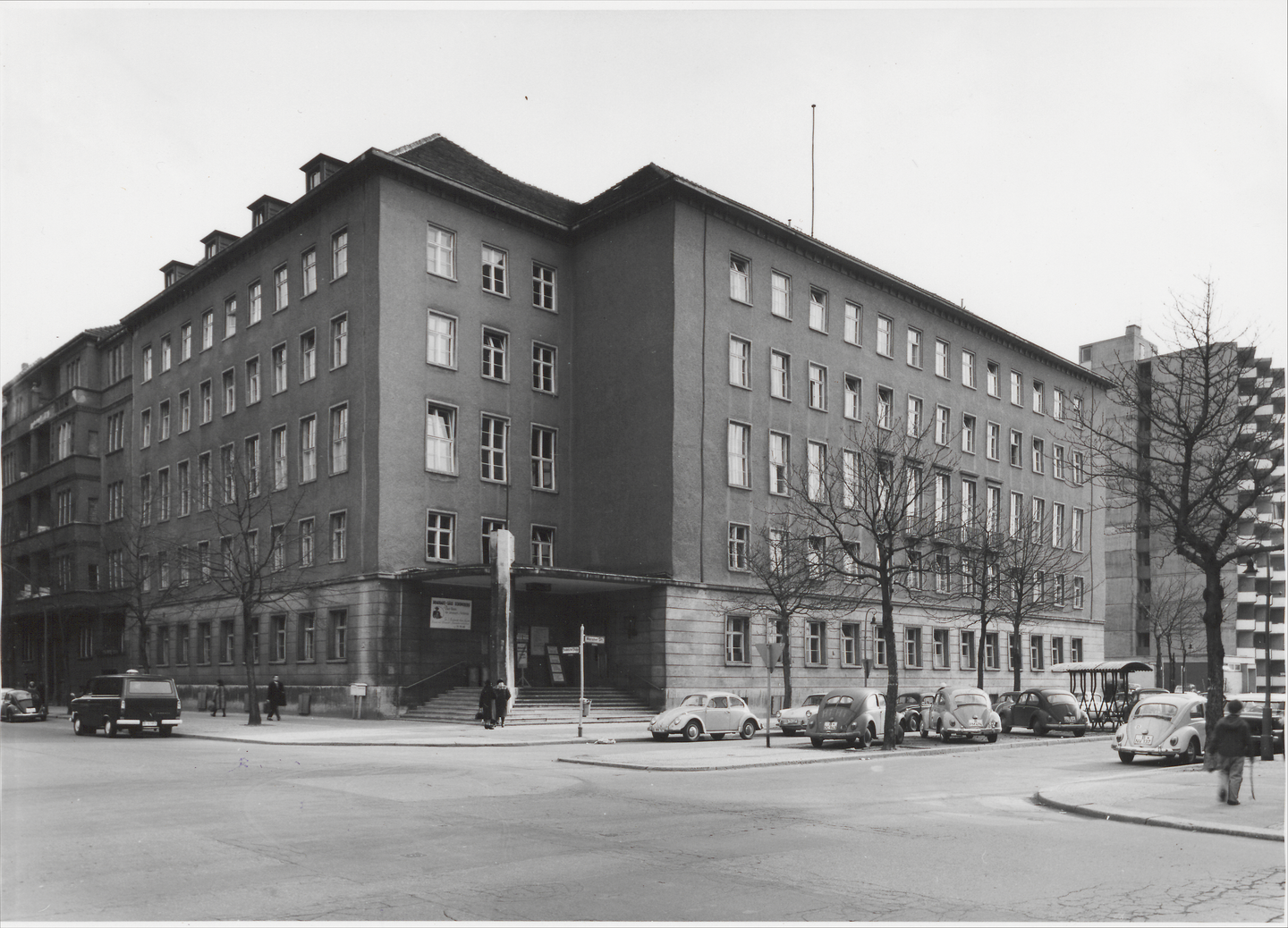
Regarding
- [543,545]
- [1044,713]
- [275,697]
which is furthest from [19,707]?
[1044,713]

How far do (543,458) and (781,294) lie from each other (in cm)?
1199

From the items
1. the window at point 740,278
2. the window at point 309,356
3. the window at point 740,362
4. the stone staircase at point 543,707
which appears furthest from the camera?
the window at point 740,278

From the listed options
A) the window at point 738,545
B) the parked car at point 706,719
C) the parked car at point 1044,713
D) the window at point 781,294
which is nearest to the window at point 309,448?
the window at point 738,545

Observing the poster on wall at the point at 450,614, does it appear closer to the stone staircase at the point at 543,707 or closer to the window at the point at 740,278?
the stone staircase at the point at 543,707

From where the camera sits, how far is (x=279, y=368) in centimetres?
5003

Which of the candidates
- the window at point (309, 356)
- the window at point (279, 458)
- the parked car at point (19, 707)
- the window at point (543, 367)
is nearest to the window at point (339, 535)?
the window at point (279, 458)

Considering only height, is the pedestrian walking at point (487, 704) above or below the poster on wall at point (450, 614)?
below

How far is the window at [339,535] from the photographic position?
44.4 m

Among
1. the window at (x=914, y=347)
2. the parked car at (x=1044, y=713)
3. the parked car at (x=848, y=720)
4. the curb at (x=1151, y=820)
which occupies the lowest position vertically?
the parked car at (x=1044, y=713)

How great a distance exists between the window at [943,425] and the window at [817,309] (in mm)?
9197

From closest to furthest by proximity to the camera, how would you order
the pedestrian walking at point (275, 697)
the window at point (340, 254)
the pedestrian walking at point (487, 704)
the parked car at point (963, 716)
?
the parked car at point (963, 716) → the pedestrian walking at point (487, 704) → the pedestrian walking at point (275, 697) → the window at point (340, 254)

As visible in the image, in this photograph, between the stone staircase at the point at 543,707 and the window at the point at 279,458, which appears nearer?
the stone staircase at the point at 543,707

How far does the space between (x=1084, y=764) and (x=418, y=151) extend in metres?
33.8

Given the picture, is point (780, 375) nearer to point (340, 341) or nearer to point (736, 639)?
point (736, 639)
